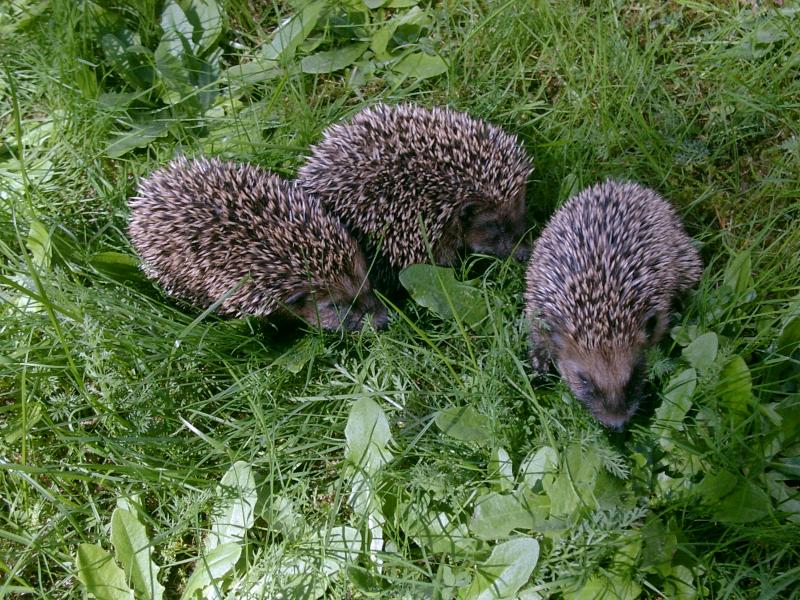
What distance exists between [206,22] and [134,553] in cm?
377

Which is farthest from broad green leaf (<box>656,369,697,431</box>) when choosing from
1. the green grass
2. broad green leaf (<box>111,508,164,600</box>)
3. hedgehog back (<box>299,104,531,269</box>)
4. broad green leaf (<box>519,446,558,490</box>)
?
broad green leaf (<box>111,508,164,600</box>)

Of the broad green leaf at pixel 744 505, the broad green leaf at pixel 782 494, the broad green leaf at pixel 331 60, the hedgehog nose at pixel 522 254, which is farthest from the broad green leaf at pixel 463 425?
the broad green leaf at pixel 331 60

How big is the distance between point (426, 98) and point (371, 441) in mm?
2581

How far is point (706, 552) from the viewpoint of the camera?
11.4ft

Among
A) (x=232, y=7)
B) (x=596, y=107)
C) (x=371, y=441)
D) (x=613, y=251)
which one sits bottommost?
(x=371, y=441)

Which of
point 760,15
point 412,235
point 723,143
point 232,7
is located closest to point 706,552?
point 412,235

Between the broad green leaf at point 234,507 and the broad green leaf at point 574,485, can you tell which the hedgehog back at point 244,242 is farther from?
the broad green leaf at point 574,485

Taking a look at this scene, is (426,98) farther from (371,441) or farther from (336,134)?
(371,441)

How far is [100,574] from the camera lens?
3.70 m

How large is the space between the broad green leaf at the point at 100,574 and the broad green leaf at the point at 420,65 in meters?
3.55

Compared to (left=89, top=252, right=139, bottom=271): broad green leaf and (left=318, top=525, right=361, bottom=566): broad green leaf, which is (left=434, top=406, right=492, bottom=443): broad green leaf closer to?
(left=318, top=525, right=361, bottom=566): broad green leaf

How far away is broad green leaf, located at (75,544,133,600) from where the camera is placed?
3668mm

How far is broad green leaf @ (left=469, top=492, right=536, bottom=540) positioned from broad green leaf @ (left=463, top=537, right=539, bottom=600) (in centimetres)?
9

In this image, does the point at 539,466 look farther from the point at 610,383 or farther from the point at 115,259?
the point at 115,259
